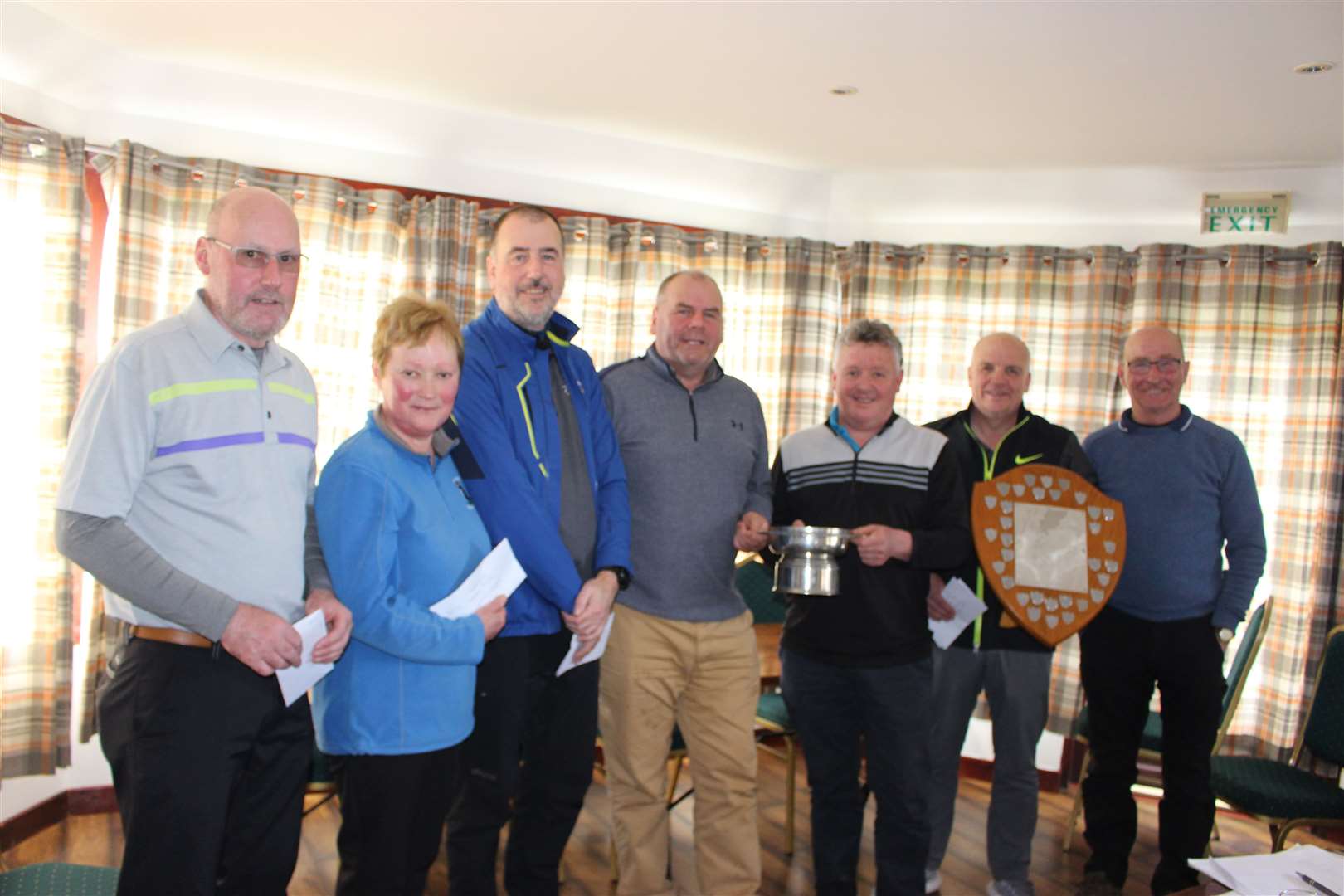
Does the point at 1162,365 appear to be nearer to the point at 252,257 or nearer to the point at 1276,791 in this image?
the point at 1276,791

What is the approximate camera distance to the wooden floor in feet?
10.6

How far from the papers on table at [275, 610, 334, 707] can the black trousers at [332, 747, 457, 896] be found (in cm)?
15

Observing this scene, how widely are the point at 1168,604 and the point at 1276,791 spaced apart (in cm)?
73

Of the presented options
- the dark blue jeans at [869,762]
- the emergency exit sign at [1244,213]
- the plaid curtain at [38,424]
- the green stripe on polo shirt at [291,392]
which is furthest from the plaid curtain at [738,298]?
the green stripe on polo shirt at [291,392]

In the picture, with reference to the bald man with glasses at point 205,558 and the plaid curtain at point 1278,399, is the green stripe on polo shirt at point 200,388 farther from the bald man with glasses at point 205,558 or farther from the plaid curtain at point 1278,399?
the plaid curtain at point 1278,399

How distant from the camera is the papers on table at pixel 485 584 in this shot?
192 cm

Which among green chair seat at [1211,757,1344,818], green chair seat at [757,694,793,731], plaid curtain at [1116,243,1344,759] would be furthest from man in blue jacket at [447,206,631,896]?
plaid curtain at [1116,243,1344,759]

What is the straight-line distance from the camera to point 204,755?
5.72 feet

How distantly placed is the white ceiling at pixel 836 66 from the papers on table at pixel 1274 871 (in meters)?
2.33

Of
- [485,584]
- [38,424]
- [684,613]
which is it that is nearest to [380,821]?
[485,584]

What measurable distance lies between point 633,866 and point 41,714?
2.30 meters

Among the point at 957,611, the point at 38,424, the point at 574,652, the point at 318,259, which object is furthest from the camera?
the point at 318,259

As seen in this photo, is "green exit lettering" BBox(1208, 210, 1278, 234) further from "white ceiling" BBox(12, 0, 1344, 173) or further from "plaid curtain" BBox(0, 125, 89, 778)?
"plaid curtain" BBox(0, 125, 89, 778)

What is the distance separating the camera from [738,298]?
4.72 meters
